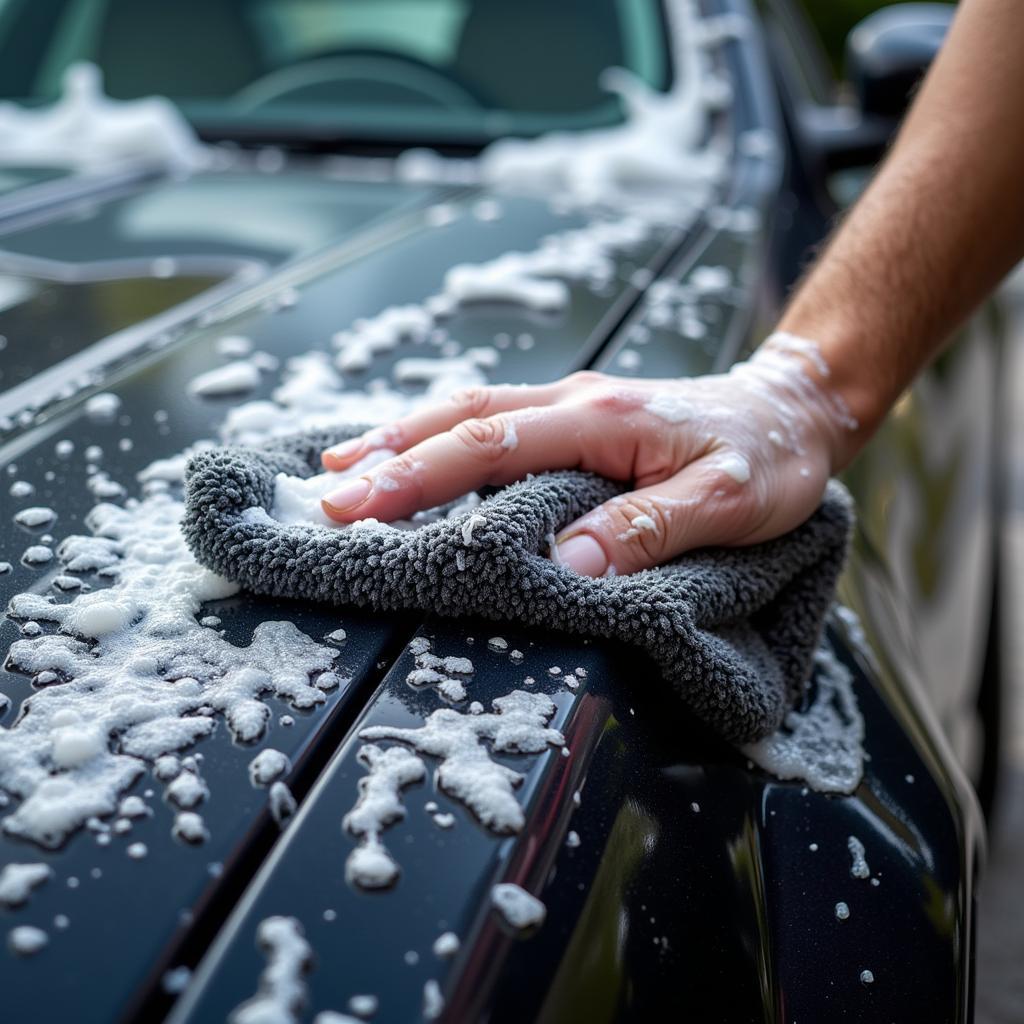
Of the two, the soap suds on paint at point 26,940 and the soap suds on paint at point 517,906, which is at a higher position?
the soap suds on paint at point 26,940


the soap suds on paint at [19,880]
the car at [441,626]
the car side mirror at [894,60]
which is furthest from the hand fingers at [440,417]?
the car side mirror at [894,60]

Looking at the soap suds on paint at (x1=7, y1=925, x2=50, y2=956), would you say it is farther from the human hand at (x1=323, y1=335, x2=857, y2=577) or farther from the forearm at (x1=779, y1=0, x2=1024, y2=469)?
the forearm at (x1=779, y1=0, x2=1024, y2=469)

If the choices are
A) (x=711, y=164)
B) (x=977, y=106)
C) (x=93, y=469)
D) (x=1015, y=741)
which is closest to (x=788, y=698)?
(x=93, y=469)

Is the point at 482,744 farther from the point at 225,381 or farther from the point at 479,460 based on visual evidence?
the point at 225,381

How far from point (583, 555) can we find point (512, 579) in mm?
100

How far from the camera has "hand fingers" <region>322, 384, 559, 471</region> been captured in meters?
0.93

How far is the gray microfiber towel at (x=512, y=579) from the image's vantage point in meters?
0.76

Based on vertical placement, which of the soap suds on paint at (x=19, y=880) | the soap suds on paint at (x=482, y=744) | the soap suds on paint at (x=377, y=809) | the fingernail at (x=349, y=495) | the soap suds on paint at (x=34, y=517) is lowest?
the soap suds on paint at (x=482, y=744)

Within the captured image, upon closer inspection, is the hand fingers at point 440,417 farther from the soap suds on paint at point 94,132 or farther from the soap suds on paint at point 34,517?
the soap suds on paint at point 94,132

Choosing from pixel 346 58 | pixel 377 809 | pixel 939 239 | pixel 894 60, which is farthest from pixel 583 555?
pixel 346 58

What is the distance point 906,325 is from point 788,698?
51cm

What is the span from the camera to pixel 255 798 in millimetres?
615

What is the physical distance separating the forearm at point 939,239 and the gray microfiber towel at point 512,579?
1.35 feet

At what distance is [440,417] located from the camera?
957 millimetres
